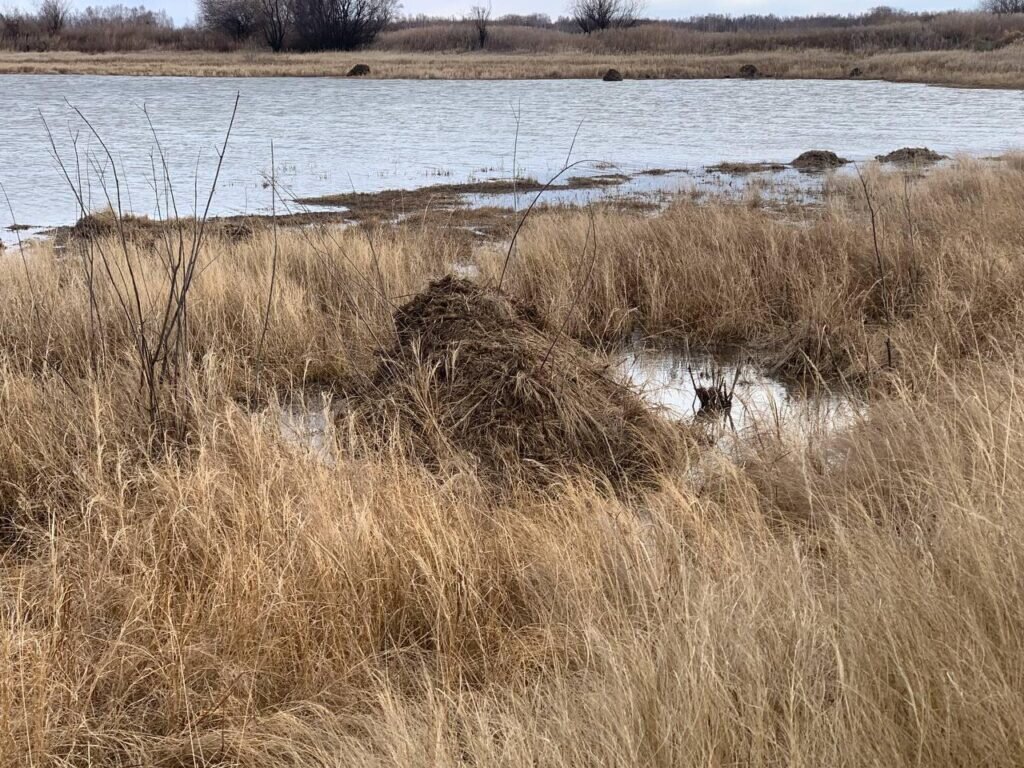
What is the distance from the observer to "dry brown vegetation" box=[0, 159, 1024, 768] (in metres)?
1.86

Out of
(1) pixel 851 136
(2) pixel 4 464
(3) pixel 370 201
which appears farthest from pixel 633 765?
(1) pixel 851 136

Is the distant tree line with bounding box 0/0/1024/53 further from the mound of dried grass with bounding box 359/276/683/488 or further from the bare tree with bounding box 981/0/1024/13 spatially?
the mound of dried grass with bounding box 359/276/683/488

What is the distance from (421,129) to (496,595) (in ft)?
69.0

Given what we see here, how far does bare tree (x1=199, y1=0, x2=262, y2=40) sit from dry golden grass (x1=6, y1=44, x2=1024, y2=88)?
14.0 metres

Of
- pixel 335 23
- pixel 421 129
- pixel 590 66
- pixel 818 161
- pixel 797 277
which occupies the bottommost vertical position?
pixel 797 277

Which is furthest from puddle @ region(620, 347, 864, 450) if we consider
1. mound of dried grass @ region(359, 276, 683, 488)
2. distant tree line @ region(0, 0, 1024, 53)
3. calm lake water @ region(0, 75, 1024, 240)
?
distant tree line @ region(0, 0, 1024, 53)

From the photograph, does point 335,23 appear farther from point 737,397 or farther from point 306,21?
point 737,397

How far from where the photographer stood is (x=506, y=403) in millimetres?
5035

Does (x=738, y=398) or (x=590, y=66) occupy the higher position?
(x=590, y=66)

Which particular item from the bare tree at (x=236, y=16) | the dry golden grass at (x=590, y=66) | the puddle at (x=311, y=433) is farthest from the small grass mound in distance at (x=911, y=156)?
the bare tree at (x=236, y=16)

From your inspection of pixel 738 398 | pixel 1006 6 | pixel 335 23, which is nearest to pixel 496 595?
pixel 738 398

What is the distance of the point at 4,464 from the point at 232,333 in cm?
261

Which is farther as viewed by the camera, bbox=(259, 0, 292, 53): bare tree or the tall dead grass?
bbox=(259, 0, 292, 53): bare tree

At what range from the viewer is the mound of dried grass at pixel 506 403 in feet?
15.5
